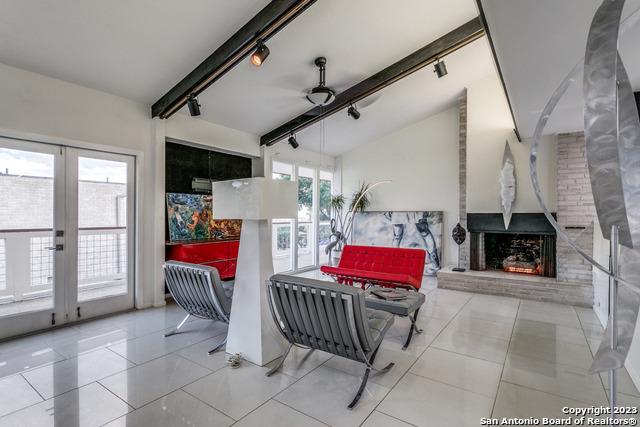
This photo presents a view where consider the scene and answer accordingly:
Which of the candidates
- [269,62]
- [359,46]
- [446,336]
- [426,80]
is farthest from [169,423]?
[426,80]

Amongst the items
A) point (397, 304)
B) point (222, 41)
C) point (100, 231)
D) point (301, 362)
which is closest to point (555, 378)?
point (397, 304)

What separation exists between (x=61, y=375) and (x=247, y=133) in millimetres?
4493

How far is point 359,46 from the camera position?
4.17 metres

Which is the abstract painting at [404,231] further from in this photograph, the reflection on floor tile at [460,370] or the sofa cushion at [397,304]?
the reflection on floor tile at [460,370]

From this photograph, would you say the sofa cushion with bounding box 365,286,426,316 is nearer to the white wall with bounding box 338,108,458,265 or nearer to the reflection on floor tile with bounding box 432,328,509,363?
the reflection on floor tile with bounding box 432,328,509,363

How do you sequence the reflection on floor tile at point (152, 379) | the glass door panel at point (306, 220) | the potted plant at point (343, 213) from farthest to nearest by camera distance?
the potted plant at point (343, 213) < the glass door panel at point (306, 220) < the reflection on floor tile at point (152, 379)

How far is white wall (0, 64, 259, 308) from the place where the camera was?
3400mm

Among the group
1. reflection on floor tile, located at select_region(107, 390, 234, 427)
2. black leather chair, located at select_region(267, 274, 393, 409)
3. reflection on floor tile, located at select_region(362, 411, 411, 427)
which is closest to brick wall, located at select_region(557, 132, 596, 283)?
black leather chair, located at select_region(267, 274, 393, 409)

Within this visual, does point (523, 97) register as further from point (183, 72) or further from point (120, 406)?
point (120, 406)

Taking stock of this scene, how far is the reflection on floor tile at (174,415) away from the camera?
209 cm

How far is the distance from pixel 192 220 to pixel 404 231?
4591 mm

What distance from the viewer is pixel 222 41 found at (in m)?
3.54

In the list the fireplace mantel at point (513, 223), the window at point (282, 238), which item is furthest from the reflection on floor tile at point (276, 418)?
the fireplace mantel at point (513, 223)

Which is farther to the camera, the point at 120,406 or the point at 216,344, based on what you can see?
the point at 216,344
